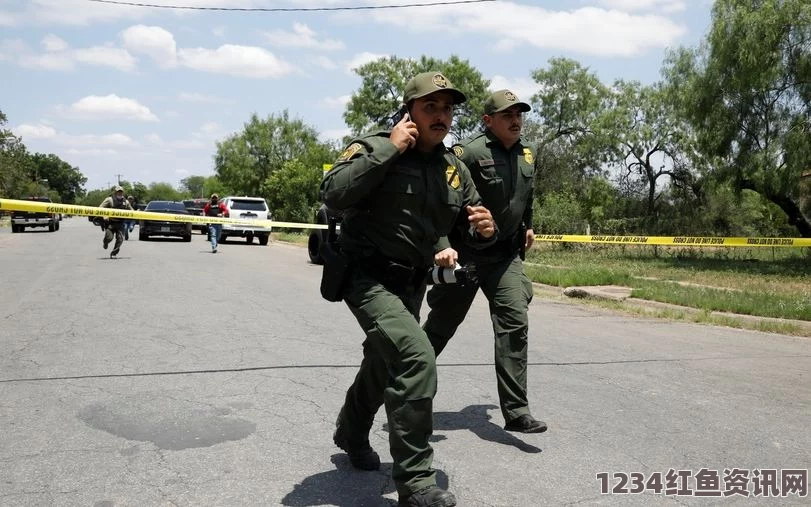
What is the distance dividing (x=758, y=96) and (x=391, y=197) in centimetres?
2164

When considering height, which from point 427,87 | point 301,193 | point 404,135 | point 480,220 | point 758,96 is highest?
point 758,96

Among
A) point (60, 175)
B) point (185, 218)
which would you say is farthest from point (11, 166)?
point (60, 175)

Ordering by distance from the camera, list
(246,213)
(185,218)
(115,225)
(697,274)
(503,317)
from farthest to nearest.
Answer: (246,213), (115,225), (697,274), (185,218), (503,317)

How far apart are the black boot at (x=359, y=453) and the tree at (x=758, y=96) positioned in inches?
764

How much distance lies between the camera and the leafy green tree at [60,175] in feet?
456

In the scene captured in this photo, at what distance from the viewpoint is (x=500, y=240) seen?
15.9 feet

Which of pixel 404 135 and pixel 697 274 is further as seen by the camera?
pixel 697 274

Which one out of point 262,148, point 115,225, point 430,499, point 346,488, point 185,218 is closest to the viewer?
point 430,499

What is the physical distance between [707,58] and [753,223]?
11.2 m

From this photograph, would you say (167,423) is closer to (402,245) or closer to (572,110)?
(402,245)

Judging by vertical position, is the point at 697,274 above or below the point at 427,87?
below

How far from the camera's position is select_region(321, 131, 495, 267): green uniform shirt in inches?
131

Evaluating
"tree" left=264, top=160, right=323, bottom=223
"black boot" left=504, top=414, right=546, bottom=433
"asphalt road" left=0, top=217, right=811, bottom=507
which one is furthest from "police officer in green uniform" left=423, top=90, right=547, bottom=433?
"tree" left=264, top=160, right=323, bottom=223

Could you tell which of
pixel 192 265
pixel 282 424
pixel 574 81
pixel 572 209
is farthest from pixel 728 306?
pixel 574 81
